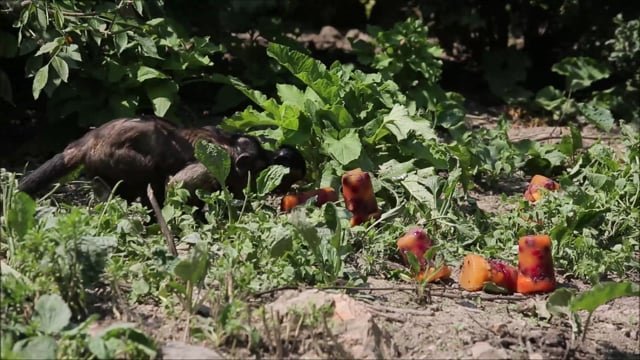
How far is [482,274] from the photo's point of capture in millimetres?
6238

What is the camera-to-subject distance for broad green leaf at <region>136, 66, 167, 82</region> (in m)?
8.32

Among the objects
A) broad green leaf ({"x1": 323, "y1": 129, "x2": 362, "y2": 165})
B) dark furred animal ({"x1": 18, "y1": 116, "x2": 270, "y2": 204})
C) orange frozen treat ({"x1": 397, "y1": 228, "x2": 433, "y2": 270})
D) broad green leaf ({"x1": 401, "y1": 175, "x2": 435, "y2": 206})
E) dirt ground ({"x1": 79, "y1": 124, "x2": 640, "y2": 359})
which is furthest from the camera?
broad green leaf ({"x1": 323, "y1": 129, "x2": 362, "y2": 165})

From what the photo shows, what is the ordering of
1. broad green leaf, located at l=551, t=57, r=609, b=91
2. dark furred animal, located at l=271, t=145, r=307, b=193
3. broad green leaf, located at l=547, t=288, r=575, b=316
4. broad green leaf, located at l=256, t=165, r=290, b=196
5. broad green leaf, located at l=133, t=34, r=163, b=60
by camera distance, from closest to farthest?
broad green leaf, located at l=547, t=288, r=575, b=316 → broad green leaf, located at l=256, t=165, r=290, b=196 → dark furred animal, located at l=271, t=145, r=307, b=193 → broad green leaf, located at l=133, t=34, r=163, b=60 → broad green leaf, located at l=551, t=57, r=609, b=91

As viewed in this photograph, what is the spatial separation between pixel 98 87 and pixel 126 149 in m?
1.63

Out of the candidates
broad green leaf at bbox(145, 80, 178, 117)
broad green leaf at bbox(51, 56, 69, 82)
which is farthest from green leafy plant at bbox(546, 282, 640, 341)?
broad green leaf at bbox(145, 80, 178, 117)

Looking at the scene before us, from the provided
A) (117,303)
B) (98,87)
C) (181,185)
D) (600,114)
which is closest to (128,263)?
(117,303)

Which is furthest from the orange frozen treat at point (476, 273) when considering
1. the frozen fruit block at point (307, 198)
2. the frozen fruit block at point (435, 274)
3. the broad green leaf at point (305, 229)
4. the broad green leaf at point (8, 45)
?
the broad green leaf at point (8, 45)

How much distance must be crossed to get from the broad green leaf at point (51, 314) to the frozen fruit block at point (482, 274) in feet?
7.44

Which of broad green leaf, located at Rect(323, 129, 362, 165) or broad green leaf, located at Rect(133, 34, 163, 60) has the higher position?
broad green leaf, located at Rect(133, 34, 163, 60)

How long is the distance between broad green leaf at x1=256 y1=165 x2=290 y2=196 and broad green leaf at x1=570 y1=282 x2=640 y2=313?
205 centimetres

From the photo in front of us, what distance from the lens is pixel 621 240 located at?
720 cm

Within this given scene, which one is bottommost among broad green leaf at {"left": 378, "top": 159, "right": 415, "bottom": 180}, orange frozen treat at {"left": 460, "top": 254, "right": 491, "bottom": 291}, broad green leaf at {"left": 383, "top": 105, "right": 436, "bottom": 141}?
orange frozen treat at {"left": 460, "top": 254, "right": 491, "bottom": 291}

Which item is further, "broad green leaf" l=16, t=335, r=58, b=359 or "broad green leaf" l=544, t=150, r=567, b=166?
"broad green leaf" l=544, t=150, r=567, b=166

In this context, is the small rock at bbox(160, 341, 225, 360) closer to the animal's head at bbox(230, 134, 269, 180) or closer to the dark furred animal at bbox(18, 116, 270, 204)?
the dark furred animal at bbox(18, 116, 270, 204)
